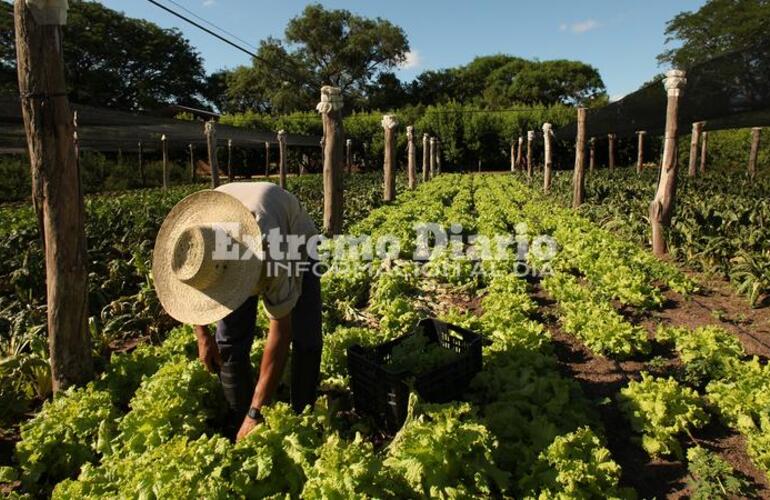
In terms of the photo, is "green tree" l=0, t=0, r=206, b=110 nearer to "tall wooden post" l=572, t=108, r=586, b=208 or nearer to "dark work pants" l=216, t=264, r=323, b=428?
"tall wooden post" l=572, t=108, r=586, b=208

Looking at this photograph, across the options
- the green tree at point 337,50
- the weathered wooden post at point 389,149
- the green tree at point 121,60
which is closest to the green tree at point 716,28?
the green tree at point 337,50

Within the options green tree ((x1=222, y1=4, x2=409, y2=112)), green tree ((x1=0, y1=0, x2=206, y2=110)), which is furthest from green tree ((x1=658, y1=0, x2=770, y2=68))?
green tree ((x1=0, y1=0, x2=206, y2=110))

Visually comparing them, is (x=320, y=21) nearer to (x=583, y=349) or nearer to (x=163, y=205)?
(x=163, y=205)

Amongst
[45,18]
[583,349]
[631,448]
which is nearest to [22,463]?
[45,18]

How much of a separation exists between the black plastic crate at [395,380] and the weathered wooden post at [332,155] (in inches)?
233

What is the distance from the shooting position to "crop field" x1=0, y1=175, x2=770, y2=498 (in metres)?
2.70

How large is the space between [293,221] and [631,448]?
2.69 metres

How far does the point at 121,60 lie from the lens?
47375mm

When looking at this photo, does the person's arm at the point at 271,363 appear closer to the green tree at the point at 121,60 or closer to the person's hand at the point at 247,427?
the person's hand at the point at 247,427

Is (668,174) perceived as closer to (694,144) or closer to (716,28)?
(694,144)

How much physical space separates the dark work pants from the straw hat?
43 cm

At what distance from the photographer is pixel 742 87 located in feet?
25.7

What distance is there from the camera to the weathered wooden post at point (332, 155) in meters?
9.64

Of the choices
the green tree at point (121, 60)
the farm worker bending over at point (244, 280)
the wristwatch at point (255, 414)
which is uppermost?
the green tree at point (121, 60)
